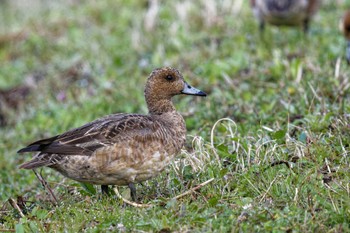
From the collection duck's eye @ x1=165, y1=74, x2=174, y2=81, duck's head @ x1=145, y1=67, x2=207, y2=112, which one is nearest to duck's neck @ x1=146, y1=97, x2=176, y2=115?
duck's head @ x1=145, y1=67, x2=207, y2=112

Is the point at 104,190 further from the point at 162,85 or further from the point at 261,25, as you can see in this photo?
the point at 261,25

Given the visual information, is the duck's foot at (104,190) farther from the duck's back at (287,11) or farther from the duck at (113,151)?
the duck's back at (287,11)

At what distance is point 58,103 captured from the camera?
27.5 feet

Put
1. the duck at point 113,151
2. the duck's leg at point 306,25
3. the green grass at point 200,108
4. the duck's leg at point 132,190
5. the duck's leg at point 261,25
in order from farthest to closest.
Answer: the duck's leg at point 261,25 → the duck's leg at point 306,25 → the duck's leg at point 132,190 → the duck at point 113,151 → the green grass at point 200,108

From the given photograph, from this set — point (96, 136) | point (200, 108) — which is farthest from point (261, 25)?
point (96, 136)

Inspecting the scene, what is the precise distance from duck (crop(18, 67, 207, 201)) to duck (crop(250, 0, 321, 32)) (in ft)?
16.7

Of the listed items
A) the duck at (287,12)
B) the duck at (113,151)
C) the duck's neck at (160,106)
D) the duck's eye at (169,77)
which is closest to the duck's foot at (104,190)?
the duck at (113,151)

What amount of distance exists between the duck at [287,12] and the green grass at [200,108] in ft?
0.67

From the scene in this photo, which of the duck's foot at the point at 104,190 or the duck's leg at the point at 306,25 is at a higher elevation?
the duck's leg at the point at 306,25

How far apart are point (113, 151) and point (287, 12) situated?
559cm

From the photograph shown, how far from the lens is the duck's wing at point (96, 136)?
4480mm

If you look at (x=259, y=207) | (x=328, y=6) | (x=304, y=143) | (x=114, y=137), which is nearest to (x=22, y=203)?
(x=114, y=137)

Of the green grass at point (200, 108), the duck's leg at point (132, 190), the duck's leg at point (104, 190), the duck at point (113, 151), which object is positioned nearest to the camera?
the green grass at point (200, 108)

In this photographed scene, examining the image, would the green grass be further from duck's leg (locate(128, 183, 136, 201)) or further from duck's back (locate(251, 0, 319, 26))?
duck's back (locate(251, 0, 319, 26))
